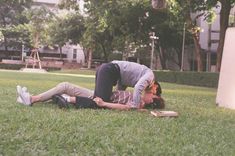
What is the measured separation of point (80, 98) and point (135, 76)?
100 cm

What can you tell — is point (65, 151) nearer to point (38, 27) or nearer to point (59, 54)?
point (38, 27)

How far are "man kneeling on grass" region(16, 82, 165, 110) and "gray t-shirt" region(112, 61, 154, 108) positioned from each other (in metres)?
0.18

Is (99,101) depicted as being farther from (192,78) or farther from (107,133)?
(192,78)

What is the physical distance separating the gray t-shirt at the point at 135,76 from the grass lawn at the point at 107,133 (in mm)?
294

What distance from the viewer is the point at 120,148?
5.00m

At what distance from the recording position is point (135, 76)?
835cm

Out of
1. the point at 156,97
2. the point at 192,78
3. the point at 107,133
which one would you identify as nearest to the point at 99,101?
the point at 156,97

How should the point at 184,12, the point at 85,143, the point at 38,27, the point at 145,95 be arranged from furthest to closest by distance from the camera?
the point at 38,27, the point at 184,12, the point at 145,95, the point at 85,143

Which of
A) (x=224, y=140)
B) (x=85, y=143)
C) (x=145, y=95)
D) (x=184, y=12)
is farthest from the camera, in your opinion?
(x=184, y=12)

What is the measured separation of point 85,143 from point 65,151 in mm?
411

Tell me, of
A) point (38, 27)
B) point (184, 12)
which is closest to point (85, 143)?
point (184, 12)

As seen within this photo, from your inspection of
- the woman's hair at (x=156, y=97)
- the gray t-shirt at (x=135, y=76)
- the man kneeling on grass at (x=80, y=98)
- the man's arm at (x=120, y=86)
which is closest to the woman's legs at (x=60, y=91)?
the man kneeling on grass at (x=80, y=98)

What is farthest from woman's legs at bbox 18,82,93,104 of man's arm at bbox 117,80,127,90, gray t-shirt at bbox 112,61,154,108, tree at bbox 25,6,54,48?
tree at bbox 25,6,54,48

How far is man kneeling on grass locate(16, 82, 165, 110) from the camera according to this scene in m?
8.30
